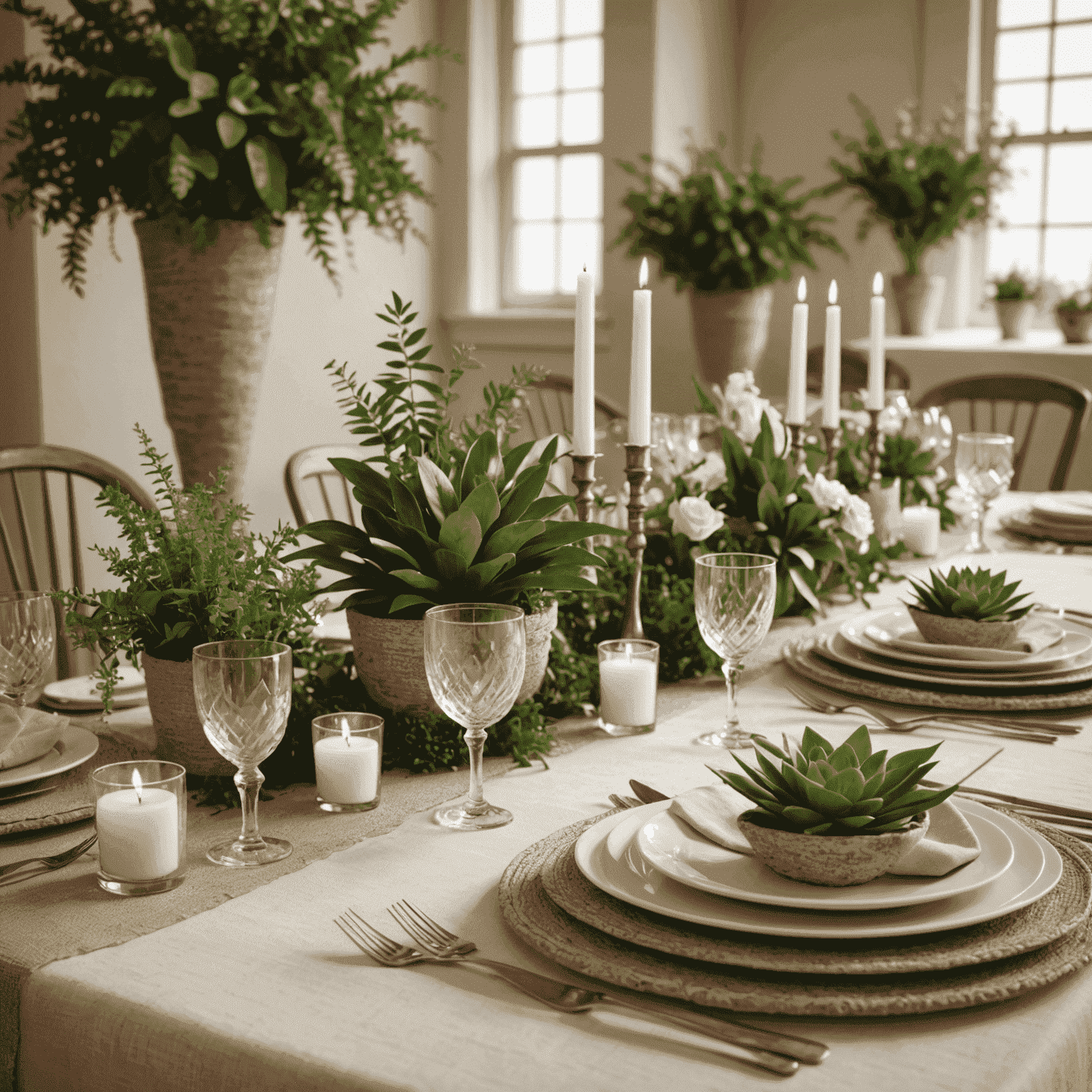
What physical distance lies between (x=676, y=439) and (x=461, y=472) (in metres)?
0.90

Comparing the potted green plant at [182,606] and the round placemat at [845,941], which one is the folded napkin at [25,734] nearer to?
the potted green plant at [182,606]

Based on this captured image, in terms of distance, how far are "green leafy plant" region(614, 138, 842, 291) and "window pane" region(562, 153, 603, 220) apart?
0.82m

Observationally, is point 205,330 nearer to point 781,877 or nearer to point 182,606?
point 182,606

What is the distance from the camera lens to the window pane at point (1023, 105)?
165 inches

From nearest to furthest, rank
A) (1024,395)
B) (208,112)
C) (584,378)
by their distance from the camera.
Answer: (584,378) < (208,112) < (1024,395)

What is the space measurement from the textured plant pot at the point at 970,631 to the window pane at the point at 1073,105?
3444mm

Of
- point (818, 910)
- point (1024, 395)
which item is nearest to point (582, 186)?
point (1024, 395)

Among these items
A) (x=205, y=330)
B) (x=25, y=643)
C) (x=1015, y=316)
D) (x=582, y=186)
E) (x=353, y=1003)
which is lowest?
(x=353, y=1003)

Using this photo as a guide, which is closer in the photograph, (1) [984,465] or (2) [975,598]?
(2) [975,598]

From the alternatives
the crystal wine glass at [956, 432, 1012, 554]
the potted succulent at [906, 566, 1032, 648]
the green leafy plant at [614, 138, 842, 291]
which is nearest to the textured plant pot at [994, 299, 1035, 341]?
the green leafy plant at [614, 138, 842, 291]

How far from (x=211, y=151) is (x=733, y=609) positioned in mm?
1408

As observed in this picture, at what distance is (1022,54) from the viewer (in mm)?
4195

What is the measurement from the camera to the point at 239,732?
84 centimetres

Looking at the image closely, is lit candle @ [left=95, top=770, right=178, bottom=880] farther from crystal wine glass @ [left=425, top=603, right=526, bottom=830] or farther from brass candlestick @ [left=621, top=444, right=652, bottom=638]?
brass candlestick @ [left=621, top=444, right=652, bottom=638]
